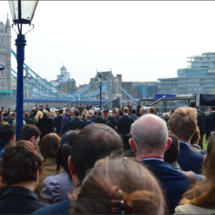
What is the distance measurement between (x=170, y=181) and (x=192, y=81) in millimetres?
108738

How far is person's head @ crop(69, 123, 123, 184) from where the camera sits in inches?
73.1

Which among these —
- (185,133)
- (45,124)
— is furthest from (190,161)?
(45,124)

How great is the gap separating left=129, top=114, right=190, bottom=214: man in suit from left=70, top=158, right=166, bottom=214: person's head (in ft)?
3.95

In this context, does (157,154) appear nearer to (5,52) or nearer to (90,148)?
(90,148)

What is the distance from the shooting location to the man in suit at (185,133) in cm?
332

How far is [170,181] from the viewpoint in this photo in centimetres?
229

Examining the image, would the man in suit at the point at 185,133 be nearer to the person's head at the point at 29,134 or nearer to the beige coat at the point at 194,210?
the beige coat at the point at 194,210

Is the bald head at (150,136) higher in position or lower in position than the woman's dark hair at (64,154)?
higher

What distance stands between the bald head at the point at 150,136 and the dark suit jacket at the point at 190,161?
3.18 feet

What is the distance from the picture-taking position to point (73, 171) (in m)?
1.96

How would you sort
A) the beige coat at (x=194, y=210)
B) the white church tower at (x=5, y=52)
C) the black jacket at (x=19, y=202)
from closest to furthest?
the beige coat at (x=194, y=210)
the black jacket at (x=19, y=202)
the white church tower at (x=5, y=52)

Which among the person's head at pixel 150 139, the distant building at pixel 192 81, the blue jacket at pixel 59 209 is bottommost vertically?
the blue jacket at pixel 59 209

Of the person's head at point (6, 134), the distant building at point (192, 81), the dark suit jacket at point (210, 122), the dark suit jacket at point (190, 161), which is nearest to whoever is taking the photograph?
the dark suit jacket at point (190, 161)

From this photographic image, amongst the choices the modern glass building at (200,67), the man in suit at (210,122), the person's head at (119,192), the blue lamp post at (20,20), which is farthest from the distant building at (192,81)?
the person's head at (119,192)
